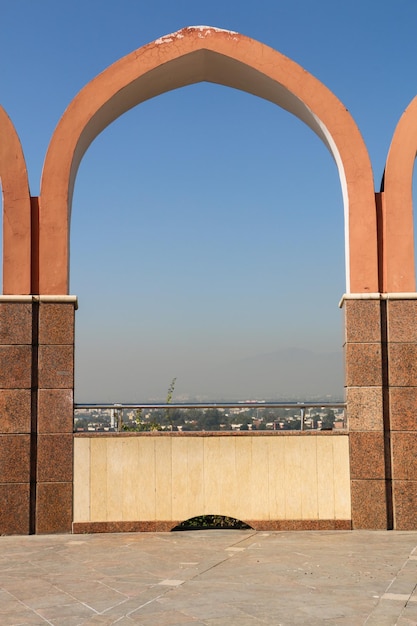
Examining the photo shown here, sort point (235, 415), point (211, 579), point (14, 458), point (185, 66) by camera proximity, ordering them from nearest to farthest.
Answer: point (211, 579), point (14, 458), point (235, 415), point (185, 66)

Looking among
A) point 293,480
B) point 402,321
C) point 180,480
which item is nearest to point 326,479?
point 293,480

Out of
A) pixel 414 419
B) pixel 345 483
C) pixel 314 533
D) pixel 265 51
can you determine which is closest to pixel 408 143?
Answer: pixel 265 51

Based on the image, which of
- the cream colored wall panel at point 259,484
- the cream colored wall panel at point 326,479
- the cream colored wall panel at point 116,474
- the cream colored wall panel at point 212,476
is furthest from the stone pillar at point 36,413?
the cream colored wall panel at point 326,479

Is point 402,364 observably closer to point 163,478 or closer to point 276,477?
point 276,477

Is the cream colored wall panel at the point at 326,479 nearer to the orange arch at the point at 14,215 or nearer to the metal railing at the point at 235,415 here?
the metal railing at the point at 235,415

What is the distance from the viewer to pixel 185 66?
36.1 feet

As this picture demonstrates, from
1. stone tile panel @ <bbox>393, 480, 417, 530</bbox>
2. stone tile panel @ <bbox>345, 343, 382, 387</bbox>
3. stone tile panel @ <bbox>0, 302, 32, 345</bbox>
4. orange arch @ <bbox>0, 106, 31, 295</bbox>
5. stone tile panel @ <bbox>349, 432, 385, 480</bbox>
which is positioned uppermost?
orange arch @ <bbox>0, 106, 31, 295</bbox>

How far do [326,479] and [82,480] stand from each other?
3.17 m

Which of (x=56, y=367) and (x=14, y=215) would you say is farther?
(x=14, y=215)

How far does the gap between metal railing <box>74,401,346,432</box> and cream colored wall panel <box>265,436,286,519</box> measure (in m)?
0.23

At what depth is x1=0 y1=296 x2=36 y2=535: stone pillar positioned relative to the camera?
33.1 ft

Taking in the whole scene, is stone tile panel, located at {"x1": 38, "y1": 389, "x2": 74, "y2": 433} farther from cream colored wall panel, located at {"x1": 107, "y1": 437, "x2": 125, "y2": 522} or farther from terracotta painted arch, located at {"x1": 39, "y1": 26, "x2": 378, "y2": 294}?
terracotta painted arch, located at {"x1": 39, "y1": 26, "x2": 378, "y2": 294}

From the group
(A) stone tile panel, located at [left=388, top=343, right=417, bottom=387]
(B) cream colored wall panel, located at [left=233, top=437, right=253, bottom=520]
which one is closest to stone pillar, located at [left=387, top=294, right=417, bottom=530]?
(A) stone tile panel, located at [left=388, top=343, right=417, bottom=387]

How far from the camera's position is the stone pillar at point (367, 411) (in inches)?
402
